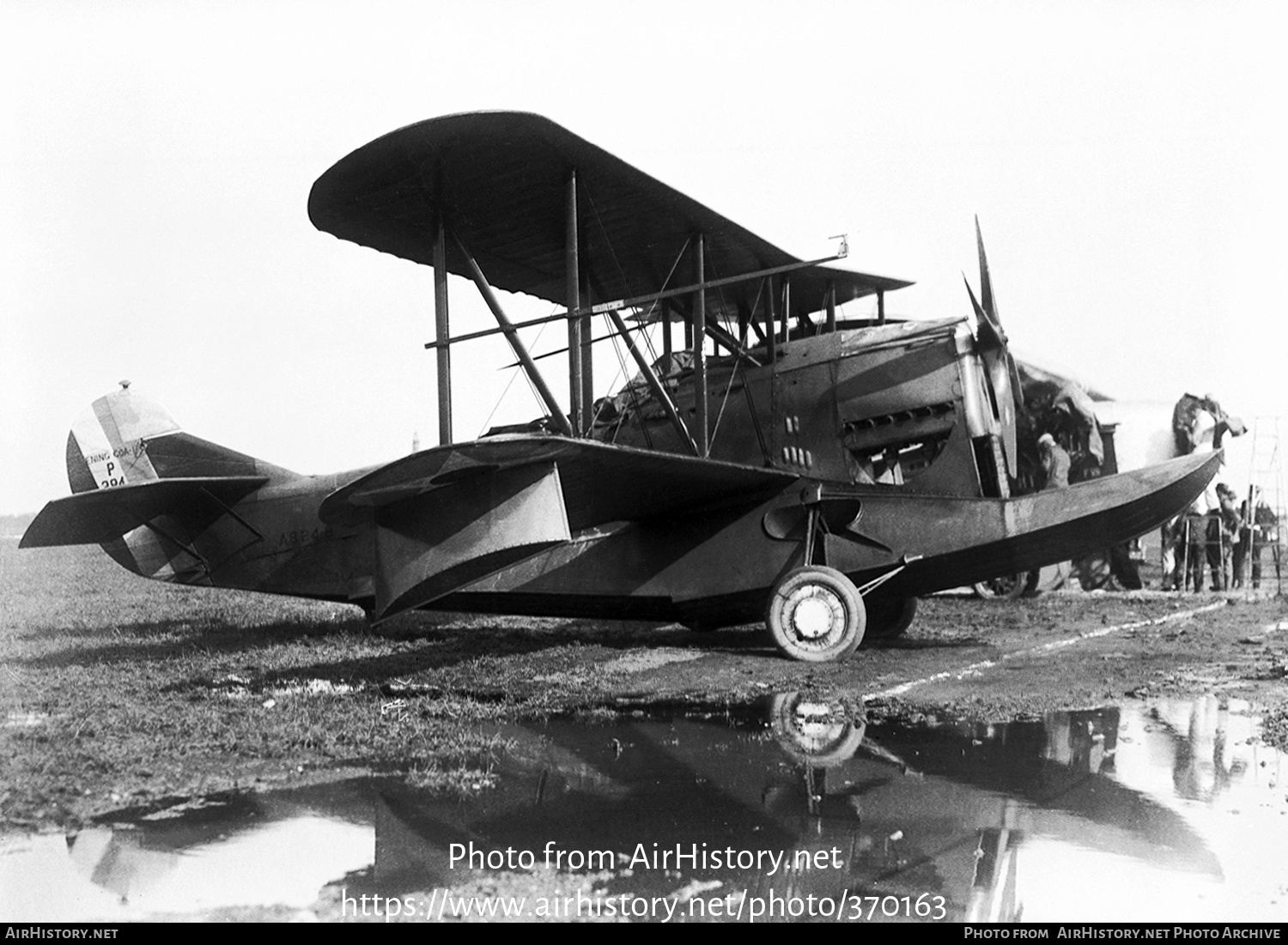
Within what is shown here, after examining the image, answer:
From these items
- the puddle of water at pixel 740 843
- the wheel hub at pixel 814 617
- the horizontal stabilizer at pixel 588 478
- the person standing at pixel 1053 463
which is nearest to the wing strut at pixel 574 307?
the horizontal stabilizer at pixel 588 478

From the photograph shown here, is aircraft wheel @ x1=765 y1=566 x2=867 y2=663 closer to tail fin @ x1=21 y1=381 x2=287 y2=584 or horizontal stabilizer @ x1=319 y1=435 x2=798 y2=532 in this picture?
horizontal stabilizer @ x1=319 y1=435 x2=798 y2=532

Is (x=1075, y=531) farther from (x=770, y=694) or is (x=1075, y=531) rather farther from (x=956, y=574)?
(x=770, y=694)

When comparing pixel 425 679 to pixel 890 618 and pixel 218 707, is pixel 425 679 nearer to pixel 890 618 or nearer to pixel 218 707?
pixel 218 707

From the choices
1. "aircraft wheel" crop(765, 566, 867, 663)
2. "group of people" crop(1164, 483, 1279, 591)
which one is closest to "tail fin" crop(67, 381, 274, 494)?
"aircraft wheel" crop(765, 566, 867, 663)

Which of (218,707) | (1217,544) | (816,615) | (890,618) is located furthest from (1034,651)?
(1217,544)

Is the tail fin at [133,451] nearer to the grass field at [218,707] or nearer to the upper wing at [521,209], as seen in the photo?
the grass field at [218,707]

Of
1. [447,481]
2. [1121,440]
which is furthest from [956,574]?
[1121,440]
